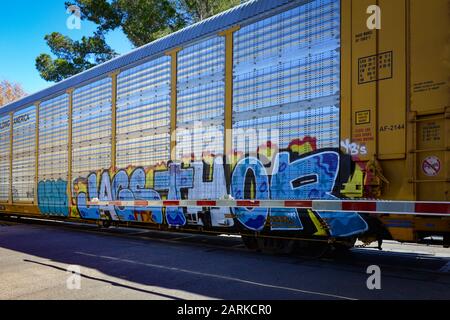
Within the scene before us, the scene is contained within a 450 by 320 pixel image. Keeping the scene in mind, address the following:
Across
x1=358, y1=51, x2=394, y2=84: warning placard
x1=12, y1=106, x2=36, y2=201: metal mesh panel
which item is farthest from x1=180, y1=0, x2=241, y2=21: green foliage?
x1=358, y1=51, x2=394, y2=84: warning placard

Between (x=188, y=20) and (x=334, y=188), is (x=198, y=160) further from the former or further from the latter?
(x=188, y=20)

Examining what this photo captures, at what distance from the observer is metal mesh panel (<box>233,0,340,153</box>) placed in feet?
22.9

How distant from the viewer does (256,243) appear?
331 inches

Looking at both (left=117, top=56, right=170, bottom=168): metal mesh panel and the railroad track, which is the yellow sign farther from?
(left=117, top=56, right=170, bottom=168): metal mesh panel

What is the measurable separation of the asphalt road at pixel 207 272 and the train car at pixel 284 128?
0.56 metres

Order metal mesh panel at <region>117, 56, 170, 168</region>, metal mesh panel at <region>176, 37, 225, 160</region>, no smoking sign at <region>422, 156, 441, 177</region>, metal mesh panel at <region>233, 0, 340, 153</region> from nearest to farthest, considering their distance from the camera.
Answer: no smoking sign at <region>422, 156, 441, 177</region> → metal mesh panel at <region>233, 0, 340, 153</region> → metal mesh panel at <region>176, 37, 225, 160</region> → metal mesh panel at <region>117, 56, 170, 168</region>

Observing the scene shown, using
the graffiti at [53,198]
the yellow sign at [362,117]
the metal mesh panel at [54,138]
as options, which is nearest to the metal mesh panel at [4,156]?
the metal mesh panel at [54,138]

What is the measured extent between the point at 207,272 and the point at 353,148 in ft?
9.12

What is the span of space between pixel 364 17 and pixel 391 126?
65.9 inches

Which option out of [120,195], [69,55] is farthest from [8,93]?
[120,195]

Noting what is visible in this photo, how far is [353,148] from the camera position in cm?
657

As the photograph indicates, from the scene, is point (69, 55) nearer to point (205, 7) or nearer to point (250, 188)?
point (205, 7)

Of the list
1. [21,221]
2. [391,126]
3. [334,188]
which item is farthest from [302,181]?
[21,221]

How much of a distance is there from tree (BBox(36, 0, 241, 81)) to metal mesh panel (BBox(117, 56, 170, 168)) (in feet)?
50.2
